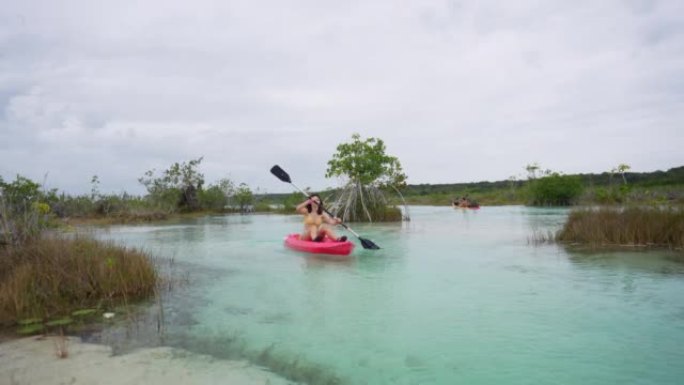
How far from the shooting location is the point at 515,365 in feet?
14.1

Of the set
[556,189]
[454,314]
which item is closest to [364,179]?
[454,314]

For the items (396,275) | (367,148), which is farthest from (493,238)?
(367,148)

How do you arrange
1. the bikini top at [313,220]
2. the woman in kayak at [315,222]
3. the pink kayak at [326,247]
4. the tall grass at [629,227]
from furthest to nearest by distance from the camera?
the bikini top at [313,220] → the woman in kayak at [315,222] → the pink kayak at [326,247] → the tall grass at [629,227]

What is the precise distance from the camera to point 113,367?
13.5ft

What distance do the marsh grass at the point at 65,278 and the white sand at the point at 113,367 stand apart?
1.00 meters

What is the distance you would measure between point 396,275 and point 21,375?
6049 mm

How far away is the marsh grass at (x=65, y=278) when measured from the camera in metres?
5.53

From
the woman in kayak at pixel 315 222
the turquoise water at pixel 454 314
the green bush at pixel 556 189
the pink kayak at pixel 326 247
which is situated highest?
the green bush at pixel 556 189

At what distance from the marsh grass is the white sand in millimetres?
1000

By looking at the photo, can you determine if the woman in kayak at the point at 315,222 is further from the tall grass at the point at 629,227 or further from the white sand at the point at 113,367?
the white sand at the point at 113,367

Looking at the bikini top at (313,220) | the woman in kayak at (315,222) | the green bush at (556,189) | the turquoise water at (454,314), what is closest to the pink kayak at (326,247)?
the woman in kayak at (315,222)

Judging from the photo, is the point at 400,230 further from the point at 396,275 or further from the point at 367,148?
the point at 396,275

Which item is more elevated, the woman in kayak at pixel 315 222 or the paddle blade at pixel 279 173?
the paddle blade at pixel 279 173

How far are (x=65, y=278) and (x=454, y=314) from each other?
Result: 4.93m
